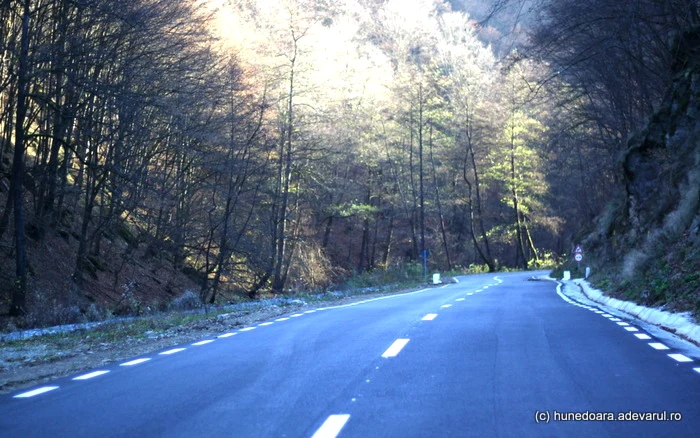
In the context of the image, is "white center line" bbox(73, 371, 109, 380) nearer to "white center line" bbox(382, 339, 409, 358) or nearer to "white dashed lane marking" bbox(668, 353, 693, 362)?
"white center line" bbox(382, 339, 409, 358)

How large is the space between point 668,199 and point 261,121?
16.6m

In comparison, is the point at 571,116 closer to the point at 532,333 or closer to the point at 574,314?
the point at 574,314

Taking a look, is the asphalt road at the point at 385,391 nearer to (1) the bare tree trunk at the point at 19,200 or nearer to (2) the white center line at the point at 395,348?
(2) the white center line at the point at 395,348

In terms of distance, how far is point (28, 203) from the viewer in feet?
86.9

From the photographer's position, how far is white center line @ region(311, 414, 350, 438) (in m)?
5.56

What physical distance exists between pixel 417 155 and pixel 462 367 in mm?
56096

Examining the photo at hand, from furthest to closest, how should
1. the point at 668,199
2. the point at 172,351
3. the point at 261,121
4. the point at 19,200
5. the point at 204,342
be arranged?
the point at 261,121 < the point at 668,199 < the point at 19,200 < the point at 204,342 < the point at 172,351

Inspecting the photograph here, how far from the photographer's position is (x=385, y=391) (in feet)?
23.7

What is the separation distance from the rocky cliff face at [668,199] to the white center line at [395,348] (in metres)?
5.42

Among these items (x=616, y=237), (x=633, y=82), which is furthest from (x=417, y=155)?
(x=633, y=82)

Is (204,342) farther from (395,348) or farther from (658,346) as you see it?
(658,346)

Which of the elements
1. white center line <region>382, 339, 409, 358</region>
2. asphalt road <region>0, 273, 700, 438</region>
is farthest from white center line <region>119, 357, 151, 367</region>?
white center line <region>382, 339, 409, 358</region>

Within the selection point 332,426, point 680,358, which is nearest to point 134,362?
point 332,426

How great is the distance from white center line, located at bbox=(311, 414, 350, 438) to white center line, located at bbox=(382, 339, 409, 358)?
3.55m
